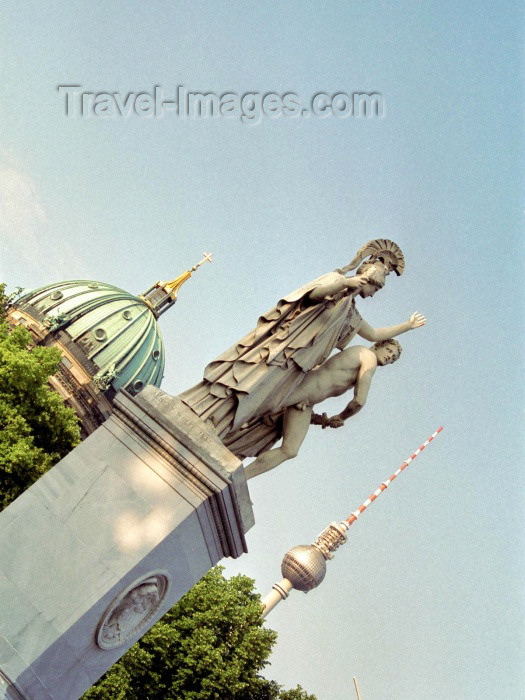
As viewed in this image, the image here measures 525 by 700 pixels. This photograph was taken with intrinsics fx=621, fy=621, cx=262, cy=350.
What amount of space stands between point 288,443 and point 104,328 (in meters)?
37.1

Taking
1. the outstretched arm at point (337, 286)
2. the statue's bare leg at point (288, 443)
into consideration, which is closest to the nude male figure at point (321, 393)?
the statue's bare leg at point (288, 443)

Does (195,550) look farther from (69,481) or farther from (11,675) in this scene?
(11,675)

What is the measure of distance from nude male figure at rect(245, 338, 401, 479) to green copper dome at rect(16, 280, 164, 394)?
106ft

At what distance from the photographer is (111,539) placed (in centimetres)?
667

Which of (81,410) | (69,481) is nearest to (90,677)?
(69,481)

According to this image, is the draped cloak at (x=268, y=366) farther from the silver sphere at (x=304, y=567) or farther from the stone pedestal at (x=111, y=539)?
the silver sphere at (x=304, y=567)

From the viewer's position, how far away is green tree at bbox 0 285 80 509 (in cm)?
1554

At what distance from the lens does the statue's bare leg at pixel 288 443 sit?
8.80 meters

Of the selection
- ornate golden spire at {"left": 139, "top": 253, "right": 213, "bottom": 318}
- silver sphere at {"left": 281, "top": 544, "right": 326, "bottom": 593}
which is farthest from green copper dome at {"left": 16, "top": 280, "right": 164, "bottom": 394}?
silver sphere at {"left": 281, "top": 544, "right": 326, "bottom": 593}

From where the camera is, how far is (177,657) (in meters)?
17.0

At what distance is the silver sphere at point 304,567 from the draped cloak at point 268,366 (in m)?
22.9

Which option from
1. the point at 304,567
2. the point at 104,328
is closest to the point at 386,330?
the point at 304,567

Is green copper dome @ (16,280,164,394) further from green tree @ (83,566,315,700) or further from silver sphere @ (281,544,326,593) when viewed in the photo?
green tree @ (83,566,315,700)

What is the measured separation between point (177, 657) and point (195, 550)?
1148 centimetres
